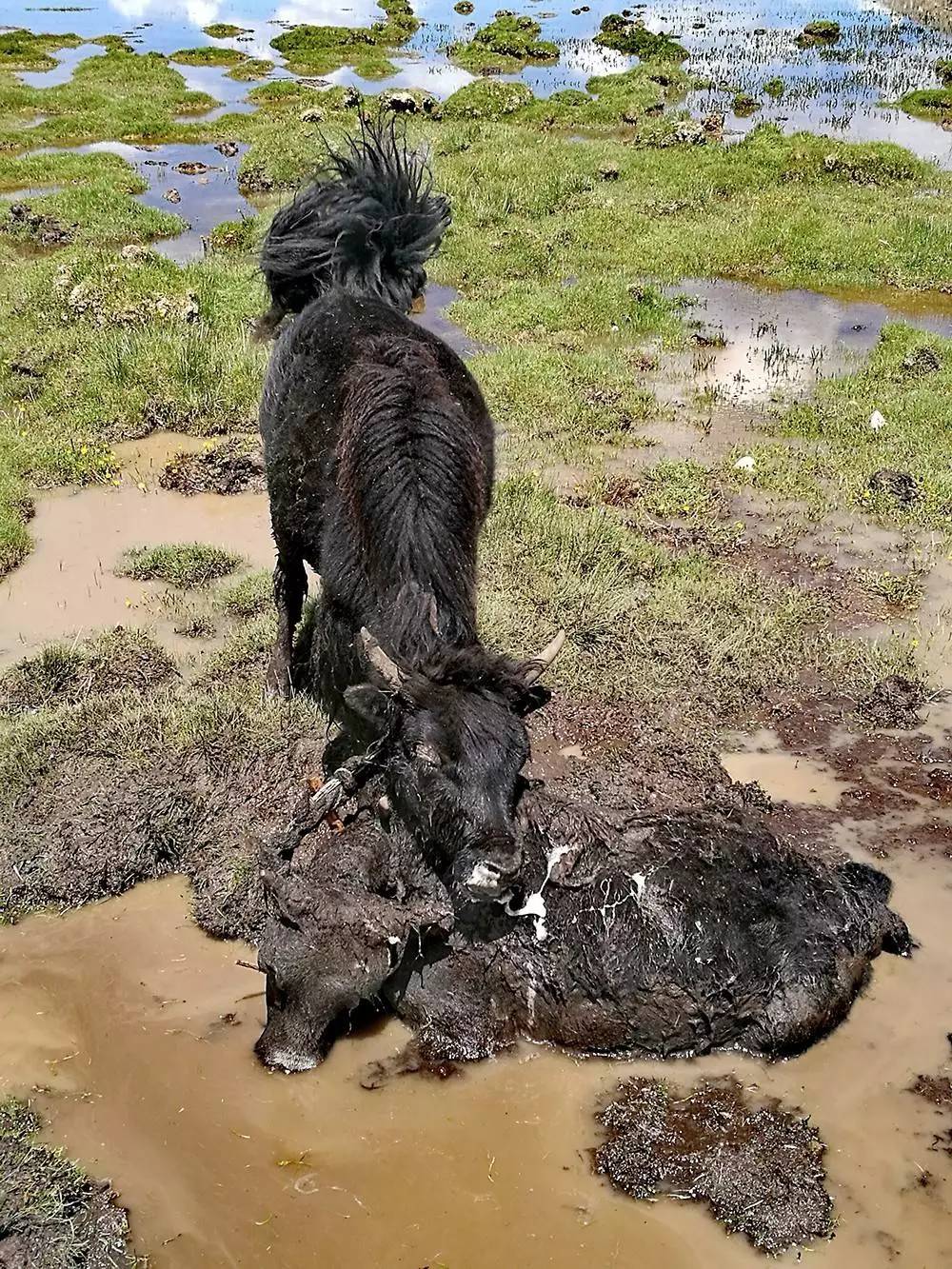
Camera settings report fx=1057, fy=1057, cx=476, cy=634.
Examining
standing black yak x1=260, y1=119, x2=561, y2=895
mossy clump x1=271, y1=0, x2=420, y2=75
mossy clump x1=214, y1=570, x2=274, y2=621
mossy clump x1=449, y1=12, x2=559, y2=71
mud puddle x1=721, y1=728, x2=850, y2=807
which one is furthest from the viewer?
mossy clump x1=271, y1=0, x2=420, y2=75

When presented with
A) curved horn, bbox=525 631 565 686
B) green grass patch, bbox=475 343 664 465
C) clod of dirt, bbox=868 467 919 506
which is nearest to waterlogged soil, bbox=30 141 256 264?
green grass patch, bbox=475 343 664 465

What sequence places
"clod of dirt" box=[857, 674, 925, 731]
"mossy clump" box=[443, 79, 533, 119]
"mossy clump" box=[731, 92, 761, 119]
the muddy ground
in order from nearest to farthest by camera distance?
the muddy ground
"clod of dirt" box=[857, 674, 925, 731]
"mossy clump" box=[443, 79, 533, 119]
"mossy clump" box=[731, 92, 761, 119]

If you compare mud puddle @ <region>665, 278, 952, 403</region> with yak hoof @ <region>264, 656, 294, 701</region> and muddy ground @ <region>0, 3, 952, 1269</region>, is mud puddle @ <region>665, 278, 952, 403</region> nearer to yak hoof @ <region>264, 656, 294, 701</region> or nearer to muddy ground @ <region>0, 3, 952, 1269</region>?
muddy ground @ <region>0, 3, 952, 1269</region>

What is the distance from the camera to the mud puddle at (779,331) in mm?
11797

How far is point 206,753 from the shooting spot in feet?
21.1

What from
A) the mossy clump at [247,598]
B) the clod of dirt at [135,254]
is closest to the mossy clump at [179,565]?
the mossy clump at [247,598]

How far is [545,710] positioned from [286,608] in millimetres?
1921

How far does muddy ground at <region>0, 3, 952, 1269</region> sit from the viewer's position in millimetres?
4227

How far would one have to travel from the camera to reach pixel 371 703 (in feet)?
16.0

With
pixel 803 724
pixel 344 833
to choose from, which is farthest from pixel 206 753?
pixel 803 724

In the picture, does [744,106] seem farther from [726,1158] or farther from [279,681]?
[726,1158]

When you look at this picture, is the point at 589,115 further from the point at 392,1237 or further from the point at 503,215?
the point at 392,1237

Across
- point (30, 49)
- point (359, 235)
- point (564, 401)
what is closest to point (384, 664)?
point (359, 235)

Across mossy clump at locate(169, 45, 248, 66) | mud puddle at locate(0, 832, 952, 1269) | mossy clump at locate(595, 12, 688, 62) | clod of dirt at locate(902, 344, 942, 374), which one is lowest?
mud puddle at locate(0, 832, 952, 1269)
